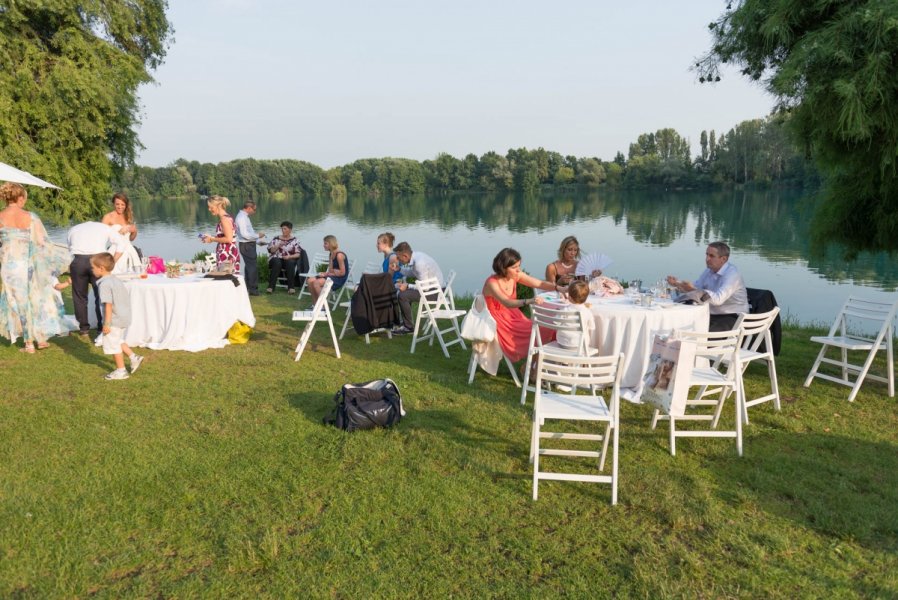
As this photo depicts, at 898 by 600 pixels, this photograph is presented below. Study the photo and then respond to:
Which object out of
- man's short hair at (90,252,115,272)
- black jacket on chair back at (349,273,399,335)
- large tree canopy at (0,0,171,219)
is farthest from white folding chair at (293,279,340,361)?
large tree canopy at (0,0,171,219)

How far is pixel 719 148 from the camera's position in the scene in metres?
64.8

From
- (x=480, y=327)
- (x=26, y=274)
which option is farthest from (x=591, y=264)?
(x=26, y=274)

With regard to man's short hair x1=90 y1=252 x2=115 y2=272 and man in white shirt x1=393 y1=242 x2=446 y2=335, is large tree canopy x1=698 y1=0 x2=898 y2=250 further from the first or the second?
man's short hair x1=90 y1=252 x2=115 y2=272

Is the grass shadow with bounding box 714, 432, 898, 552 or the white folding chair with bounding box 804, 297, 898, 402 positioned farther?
the white folding chair with bounding box 804, 297, 898, 402

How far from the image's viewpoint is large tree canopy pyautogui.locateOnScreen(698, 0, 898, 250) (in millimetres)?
4199

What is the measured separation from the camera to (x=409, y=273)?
786 centimetres

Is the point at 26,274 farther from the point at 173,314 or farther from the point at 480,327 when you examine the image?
the point at 480,327

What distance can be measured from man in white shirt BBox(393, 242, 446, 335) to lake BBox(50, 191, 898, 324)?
14.9 ft

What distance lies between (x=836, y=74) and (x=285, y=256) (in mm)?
9347

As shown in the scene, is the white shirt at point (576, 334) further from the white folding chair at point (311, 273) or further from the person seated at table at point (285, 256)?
the person seated at table at point (285, 256)

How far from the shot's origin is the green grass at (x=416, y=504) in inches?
108

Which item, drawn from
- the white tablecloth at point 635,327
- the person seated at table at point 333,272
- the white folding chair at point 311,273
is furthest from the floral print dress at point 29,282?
the white tablecloth at point 635,327

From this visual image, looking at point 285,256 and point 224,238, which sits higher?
point 224,238

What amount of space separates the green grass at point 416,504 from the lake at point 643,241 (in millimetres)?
4009
